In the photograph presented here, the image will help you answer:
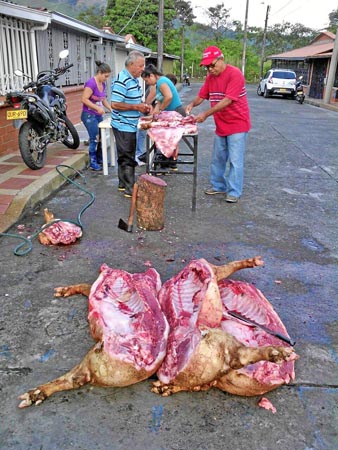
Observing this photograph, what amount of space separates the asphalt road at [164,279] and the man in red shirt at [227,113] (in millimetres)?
445

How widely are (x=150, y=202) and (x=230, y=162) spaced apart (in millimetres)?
1594

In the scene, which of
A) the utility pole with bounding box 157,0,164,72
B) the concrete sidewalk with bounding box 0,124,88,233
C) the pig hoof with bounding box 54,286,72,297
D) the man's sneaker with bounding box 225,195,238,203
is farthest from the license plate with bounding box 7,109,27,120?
the utility pole with bounding box 157,0,164,72

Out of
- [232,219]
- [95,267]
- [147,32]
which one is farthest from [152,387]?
[147,32]

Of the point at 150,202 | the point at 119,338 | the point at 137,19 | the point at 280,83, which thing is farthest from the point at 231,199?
the point at 137,19

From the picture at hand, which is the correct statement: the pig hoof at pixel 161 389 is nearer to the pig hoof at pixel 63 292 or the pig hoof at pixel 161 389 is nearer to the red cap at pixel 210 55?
the pig hoof at pixel 63 292

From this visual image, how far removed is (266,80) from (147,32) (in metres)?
11.5

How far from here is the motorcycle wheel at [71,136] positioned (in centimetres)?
760

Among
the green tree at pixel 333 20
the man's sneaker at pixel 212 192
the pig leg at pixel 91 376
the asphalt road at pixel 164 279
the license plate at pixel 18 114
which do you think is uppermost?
the green tree at pixel 333 20

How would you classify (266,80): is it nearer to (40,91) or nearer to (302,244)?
(40,91)

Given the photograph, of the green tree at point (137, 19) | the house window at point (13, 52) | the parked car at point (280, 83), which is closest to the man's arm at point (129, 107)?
the house window at point (13, 52)

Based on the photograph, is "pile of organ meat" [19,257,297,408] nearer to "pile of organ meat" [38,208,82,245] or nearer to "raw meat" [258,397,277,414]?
"raw meat" [258,397,277,414]

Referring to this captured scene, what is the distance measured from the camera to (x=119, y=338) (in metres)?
2.51

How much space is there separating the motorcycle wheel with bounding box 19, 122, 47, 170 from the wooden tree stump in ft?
7.37

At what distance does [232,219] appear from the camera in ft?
17.9
